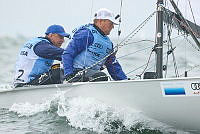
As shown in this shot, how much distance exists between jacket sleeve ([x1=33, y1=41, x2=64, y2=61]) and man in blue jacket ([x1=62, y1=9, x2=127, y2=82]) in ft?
1.91

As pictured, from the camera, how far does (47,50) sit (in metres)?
6.14

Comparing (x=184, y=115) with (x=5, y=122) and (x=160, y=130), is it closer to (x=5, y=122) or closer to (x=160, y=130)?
(x=160, y=130)

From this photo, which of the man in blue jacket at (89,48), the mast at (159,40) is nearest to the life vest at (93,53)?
the man in blue jacket at (89,48)

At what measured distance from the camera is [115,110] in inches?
189

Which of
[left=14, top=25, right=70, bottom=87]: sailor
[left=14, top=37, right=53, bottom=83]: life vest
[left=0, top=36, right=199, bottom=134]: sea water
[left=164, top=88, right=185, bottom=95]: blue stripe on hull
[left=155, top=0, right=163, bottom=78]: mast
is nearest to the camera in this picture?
[left=164, top=88, right=185, bottom=95]: blue stripe on hull

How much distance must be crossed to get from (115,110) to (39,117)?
1.07m

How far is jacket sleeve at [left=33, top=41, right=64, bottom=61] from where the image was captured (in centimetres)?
613

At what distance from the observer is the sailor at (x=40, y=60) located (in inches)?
241

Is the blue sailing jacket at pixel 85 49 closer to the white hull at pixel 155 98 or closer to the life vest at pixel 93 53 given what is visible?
the life vest at pixel 93 53

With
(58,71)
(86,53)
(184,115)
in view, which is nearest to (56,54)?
(58,71)

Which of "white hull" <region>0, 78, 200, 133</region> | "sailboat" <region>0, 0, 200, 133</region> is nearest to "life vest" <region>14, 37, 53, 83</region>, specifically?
"sailboat" <region>0, 0, 200, 133</region>

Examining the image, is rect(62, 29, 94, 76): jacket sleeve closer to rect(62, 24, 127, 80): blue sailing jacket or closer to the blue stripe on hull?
rect(62, 24, 127, 80): blue sailing jacket

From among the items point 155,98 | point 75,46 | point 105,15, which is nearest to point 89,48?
point 75,46

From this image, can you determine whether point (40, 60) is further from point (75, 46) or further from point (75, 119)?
point (75, 119)
